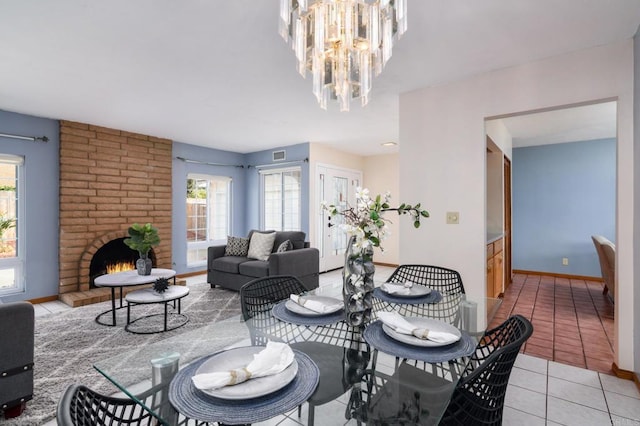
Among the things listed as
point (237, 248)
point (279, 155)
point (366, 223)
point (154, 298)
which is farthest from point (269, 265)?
point (366, 223)

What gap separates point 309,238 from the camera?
5789 millimetres

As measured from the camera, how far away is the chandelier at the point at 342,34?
1.55 metres

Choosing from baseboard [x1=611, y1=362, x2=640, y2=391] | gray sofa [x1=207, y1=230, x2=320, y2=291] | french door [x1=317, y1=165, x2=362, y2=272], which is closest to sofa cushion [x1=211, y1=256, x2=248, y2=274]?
gray sofa [x1=207, y1=230, x2=320, y2=291]

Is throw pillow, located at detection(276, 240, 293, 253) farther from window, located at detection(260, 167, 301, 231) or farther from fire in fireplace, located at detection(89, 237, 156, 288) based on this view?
fire in fireplace, located at detection(89, 237, 156, 288)

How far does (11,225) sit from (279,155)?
4045mm

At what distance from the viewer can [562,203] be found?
5.63 metres

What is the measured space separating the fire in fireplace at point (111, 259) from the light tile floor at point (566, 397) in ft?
10.7

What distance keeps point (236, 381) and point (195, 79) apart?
2847mm

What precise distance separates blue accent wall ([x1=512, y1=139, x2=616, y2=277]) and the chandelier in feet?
18.1

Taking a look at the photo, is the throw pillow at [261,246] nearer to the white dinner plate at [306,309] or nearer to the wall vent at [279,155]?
the wall vent at [279,155]

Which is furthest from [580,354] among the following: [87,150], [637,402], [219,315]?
[87,150]

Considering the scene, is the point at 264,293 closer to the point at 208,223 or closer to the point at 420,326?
the point at 420,326

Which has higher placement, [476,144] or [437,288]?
[476,144]

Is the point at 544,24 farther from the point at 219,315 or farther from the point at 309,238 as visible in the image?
the point at 309,238
